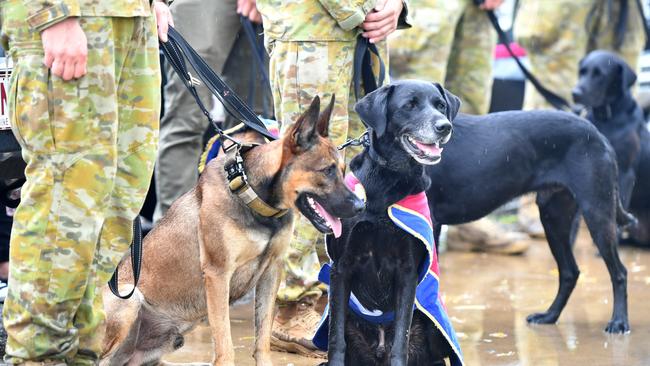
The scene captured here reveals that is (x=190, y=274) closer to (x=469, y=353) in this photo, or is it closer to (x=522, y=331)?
(x=469, y=353)

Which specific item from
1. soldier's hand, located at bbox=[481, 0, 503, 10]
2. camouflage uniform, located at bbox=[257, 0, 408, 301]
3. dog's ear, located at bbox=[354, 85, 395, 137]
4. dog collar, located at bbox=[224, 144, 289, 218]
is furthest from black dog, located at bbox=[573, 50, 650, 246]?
dog collar, located at bbox=[224, 144, 289, 218]

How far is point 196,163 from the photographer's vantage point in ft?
21.1

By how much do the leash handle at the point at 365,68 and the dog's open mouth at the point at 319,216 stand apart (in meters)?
0.97

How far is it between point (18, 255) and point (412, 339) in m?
1.81

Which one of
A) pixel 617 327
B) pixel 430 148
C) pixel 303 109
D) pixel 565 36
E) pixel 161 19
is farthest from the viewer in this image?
pixel 565 36

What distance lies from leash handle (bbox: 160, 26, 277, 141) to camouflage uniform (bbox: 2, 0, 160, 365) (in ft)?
1.65

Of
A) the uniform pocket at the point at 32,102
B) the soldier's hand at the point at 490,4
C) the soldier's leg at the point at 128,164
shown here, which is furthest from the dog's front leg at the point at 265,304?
the soldier's hand at the point at 490,4

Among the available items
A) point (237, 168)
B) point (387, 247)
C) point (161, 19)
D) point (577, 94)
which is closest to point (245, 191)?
point (237, 168)

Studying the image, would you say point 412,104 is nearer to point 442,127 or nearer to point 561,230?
point 442,127

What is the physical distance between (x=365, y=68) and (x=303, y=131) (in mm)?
973

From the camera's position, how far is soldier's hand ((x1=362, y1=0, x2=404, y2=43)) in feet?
15.3

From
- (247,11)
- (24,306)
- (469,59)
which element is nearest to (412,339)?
(24,306)

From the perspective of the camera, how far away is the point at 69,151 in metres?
3.26

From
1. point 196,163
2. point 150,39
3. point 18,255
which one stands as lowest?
point 196,163
